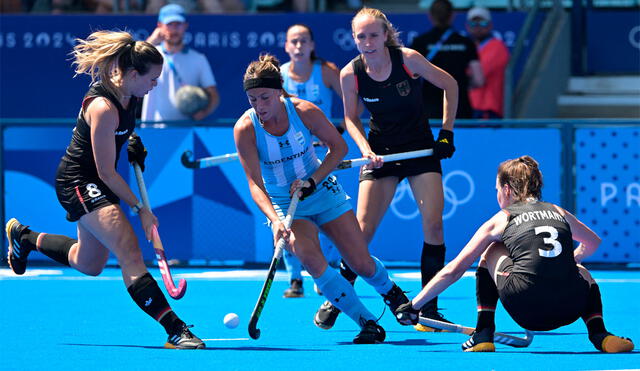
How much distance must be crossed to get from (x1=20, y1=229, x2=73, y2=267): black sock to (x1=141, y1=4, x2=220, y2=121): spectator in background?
3530mm

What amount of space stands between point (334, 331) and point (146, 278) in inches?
58.6

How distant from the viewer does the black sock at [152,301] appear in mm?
7336

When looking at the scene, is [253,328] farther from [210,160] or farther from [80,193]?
[210,160]

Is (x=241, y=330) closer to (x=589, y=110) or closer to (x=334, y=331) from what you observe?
(x=334, y=331)

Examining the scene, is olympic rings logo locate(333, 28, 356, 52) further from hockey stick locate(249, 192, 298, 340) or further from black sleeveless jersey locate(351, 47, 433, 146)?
hockey stick locate(249, 192, 298, 340)

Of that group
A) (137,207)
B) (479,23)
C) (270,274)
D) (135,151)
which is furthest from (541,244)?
(479,23)

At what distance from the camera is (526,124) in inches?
450

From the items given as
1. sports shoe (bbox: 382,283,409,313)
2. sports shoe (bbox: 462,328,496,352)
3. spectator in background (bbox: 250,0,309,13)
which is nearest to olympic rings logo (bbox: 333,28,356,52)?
spectator in background (bbox: 250,0,309,13)

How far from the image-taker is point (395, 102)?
842 centimetres

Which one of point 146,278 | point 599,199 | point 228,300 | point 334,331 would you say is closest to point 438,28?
point 599,199

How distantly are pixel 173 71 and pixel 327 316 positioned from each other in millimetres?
4451

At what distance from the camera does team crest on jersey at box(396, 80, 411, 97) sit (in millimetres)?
8383

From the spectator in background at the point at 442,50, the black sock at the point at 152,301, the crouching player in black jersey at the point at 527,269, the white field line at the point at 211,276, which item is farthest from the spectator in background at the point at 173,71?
the crouching player in black jersey at the point at 527,269

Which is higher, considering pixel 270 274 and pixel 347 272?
pixel 270 274
